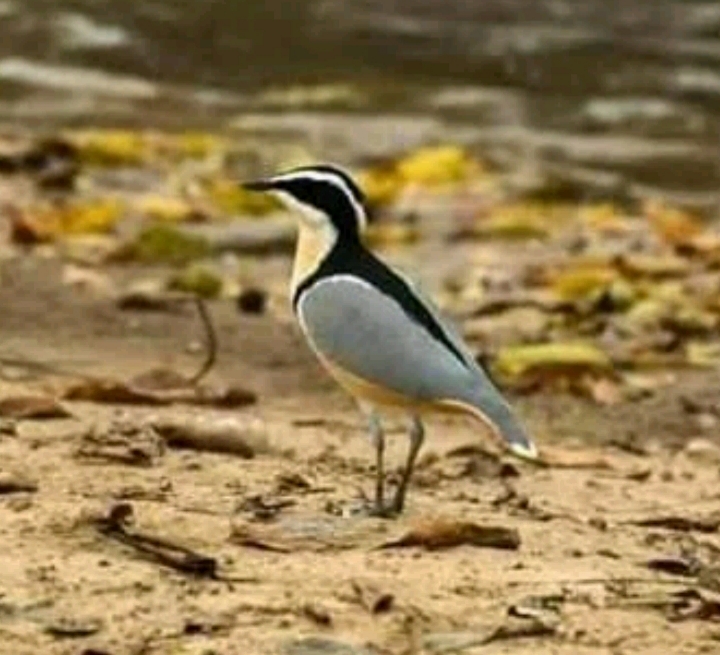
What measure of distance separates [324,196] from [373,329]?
0.35 m

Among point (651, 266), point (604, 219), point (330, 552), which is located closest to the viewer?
point (330, 552)

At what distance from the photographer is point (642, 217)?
14.1m

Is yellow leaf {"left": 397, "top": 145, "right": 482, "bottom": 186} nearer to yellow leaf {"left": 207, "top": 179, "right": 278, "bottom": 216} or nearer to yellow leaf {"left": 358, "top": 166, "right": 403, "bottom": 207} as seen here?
yellow leaf {"left": 358, "top": 166, "right": 403, "bottom": 207}

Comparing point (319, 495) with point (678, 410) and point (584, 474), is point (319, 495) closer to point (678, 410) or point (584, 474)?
point (584, 474)

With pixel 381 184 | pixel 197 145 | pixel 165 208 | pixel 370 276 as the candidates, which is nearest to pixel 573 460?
pixel 370 276

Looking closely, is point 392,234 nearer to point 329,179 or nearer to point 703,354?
point 703,354

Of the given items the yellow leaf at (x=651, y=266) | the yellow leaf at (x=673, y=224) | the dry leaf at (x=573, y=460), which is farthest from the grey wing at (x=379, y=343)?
the yellow leaf at (x=673, y=224)

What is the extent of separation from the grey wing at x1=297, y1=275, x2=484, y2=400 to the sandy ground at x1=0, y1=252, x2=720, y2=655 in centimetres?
29

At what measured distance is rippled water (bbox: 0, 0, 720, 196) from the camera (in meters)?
16.7

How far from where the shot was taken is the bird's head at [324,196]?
6.12 metres

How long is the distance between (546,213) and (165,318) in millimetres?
4098

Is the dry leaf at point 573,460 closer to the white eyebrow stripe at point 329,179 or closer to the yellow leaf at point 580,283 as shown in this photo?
the white eyebrow stripe at point 329,179

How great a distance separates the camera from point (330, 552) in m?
5.63

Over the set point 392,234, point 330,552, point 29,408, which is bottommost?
point 392,234
